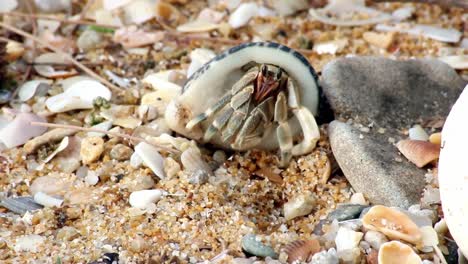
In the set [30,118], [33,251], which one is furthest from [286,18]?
[33,251]

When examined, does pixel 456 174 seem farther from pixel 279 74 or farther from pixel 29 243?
pixel 29 243

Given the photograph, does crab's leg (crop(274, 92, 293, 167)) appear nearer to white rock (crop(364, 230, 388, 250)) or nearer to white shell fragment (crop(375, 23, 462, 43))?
white rock (crop(364, 230, 388, 250))

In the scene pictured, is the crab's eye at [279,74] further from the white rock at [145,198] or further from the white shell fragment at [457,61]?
the white shell fragment at [457,61]

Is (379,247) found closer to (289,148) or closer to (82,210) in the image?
(289,148)

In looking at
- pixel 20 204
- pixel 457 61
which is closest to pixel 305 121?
pixel 457 61

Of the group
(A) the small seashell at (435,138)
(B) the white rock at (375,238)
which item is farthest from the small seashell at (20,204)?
(A) the small seashell at (435,138)

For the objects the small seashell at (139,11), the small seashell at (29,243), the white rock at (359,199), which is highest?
the small seashell at (139,11)
